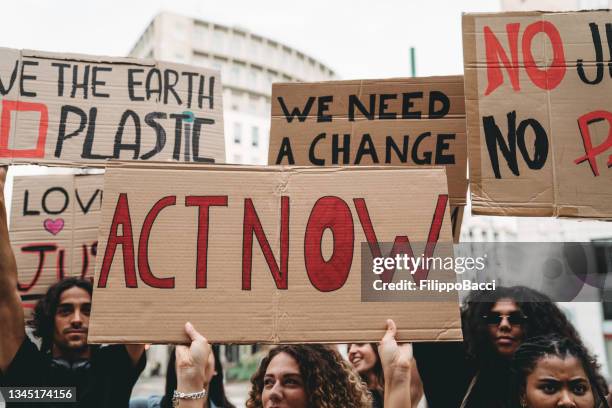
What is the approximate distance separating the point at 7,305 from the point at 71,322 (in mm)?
591

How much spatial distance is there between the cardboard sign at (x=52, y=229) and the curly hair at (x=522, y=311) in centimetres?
194

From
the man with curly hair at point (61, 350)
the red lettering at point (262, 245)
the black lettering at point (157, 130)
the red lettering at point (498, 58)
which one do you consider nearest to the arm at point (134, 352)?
the man with curly hair at point (61, 350)

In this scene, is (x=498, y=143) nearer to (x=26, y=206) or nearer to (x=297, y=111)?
(x=297, y=111)

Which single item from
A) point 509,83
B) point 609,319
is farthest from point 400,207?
point 609,319

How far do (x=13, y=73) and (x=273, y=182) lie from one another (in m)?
1.63

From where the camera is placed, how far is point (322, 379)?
251cm

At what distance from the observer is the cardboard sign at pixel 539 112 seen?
7.57ft

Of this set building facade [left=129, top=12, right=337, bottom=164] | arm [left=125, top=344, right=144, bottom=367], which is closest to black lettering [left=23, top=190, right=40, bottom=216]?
arm [left=125, top=344, right=144, bottom=367]

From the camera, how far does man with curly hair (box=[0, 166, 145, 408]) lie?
2.26 metres

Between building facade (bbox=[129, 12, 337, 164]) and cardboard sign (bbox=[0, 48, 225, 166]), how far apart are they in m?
37.1

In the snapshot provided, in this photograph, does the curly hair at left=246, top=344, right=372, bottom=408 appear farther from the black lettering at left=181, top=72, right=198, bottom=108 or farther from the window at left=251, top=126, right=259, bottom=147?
the window at left=251, top=126, right=259, bottom=147

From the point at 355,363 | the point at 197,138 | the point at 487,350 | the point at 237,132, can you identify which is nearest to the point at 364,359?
the point at 355,363

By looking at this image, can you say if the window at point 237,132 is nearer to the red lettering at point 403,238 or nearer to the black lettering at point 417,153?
the black lettering at point 417,153

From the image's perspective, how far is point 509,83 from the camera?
242cm
